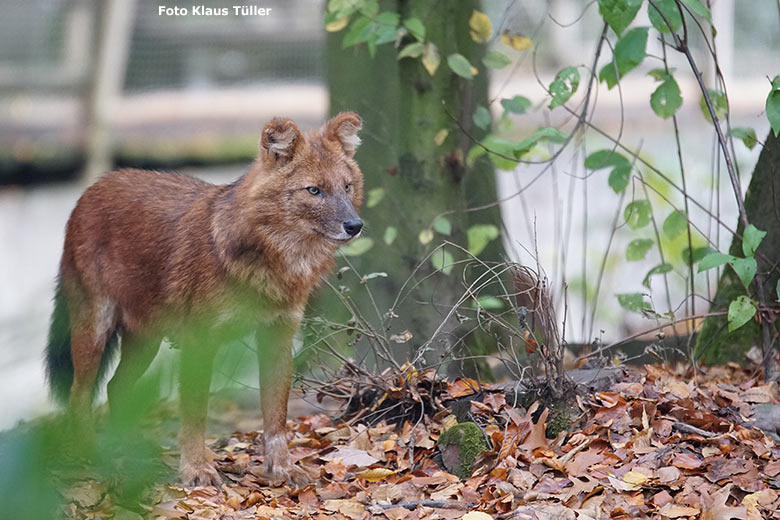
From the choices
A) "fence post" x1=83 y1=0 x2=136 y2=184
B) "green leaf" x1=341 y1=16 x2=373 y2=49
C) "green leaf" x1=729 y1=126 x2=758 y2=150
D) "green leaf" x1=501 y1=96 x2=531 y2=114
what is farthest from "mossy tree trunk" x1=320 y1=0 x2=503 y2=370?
"fence post" x1=83 y1=0 x2=136 y2=184

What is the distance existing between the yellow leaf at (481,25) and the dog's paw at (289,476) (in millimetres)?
2520

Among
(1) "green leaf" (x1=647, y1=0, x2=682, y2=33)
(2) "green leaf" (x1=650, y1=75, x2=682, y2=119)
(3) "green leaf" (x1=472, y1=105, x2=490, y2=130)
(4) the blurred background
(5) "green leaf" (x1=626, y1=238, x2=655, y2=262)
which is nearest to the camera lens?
(1) "green leaf" (x1=647, y1=0, x2=682, y2=33)

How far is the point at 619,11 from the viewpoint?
4027mm

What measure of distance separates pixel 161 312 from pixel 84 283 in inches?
24.2

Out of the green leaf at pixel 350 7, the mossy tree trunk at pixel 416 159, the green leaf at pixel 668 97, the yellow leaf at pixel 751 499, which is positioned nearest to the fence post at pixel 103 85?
the mossy tree trunk at pixel 416 159

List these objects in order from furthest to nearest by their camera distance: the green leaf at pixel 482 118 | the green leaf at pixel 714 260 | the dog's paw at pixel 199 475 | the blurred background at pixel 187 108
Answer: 1. the blurred background at pixel 187 108
2. the green leaf at pixel 482 118
3. the dog's paw at pixel 199 475
4. the green leaf at pixel 714 260

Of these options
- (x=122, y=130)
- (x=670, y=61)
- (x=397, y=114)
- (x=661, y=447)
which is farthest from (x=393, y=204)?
(x=670, y=61)

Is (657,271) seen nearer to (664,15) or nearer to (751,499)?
(664,15)

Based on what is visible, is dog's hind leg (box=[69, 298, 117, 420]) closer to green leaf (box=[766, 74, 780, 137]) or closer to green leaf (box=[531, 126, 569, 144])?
green leaf (box=[531, 126, 569, 144])

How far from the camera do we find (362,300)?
5520 millimetres

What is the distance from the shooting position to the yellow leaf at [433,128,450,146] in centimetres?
514

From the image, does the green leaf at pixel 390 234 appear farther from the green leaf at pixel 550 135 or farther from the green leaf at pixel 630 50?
the green leaf at pixel 630 50

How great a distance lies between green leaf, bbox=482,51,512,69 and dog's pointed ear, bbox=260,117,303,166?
4.41 ft

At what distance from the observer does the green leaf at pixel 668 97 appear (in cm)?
422
